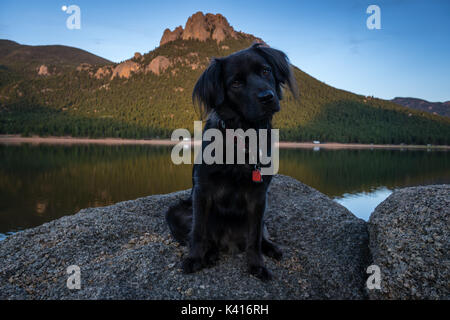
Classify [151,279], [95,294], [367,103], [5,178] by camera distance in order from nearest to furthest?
[95,294] < [151,279] < [5,178] < [367,103]

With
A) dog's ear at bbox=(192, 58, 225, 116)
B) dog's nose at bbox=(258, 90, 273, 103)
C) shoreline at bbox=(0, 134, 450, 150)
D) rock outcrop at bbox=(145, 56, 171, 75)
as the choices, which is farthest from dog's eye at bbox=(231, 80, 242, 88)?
rock outcrop at bbox=(145, 56, 171, 75)

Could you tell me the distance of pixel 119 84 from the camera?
344ft

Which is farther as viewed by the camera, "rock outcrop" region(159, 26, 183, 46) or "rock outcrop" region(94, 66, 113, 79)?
"rock outcrop" region(159, 26, 183, 46)

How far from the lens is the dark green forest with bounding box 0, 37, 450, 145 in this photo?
75625 mm

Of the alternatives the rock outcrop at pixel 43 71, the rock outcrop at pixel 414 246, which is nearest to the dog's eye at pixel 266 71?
the rock outcrop at pixel 414 246

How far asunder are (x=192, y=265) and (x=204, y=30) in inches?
5392

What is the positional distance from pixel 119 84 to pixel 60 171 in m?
94.6

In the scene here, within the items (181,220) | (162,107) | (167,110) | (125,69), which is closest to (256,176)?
(181,220)

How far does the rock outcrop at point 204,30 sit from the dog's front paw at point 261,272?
125m

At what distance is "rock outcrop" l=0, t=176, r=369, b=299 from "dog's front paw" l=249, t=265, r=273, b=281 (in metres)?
0.07

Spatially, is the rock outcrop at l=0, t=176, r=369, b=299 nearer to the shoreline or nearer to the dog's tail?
the dog's tail

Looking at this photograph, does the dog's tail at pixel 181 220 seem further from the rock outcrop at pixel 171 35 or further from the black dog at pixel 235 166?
the rock outcrop at pixel 171 35
